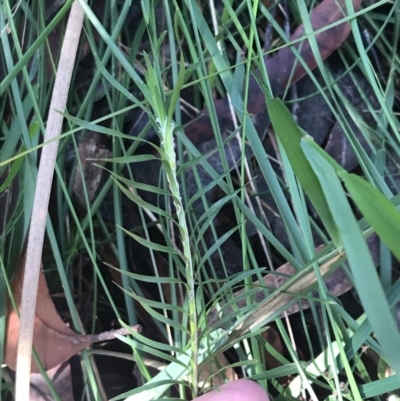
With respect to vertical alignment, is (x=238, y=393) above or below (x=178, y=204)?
below

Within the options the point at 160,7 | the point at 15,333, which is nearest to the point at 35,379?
the point at 15,333

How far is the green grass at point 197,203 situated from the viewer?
23 cm

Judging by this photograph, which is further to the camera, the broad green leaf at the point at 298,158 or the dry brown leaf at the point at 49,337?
the dry brown leaf at the point at 49,337

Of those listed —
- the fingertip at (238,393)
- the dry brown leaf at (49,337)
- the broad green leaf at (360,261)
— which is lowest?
the fingertip at (238,393)

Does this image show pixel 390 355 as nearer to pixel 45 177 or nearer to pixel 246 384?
pixel 246 384

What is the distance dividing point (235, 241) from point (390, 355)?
343mm

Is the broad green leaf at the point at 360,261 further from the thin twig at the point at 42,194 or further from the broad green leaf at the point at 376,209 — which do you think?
the thin twig at the point at 42,194

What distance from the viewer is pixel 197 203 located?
1.76ft

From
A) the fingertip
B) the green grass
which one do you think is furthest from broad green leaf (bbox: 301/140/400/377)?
the fingertip

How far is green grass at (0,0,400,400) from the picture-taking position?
0.23 metres

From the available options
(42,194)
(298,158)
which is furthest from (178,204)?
(42,194)

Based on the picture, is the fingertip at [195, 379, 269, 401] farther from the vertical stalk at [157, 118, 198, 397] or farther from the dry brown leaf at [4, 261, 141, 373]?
the dry brown leaf at [4, 261, 141, 373]

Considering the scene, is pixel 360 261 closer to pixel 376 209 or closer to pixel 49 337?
pixel 376 209

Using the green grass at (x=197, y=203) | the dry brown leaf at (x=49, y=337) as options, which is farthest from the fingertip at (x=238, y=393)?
the dry brown leaf at (x=49, y=337)
